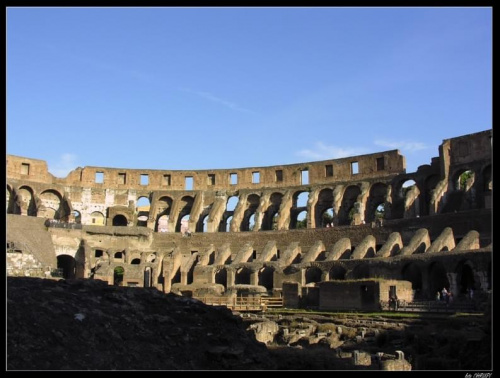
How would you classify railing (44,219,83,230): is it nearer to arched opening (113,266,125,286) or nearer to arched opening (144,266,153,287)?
arched opening (113,266,125,286)

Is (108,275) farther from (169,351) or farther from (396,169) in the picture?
(169,351)

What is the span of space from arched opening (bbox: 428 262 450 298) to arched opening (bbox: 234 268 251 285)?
1410cm

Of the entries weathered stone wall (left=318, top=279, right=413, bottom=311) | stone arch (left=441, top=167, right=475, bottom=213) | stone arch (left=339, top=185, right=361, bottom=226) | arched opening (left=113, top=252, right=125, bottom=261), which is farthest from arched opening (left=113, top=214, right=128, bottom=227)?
stone arch (left=441, top=167, right=475, bottom=213)

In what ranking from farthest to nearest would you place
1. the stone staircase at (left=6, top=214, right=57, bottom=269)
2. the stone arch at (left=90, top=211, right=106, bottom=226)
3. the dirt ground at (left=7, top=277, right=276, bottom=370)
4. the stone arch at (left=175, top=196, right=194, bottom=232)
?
the stone arch at (left=175, top=196, right=194, bottom=232) < the stone arch at (left=90, top=211, right=106, bottom=226) < the stone staircase at (left=6, top=214, right=57, bottom=269) < the dirt ground at (left=7, top=277, right=276, bottom=370)

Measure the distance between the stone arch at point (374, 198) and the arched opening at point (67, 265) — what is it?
25.7 m

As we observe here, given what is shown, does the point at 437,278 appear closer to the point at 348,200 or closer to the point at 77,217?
the point at 348,200

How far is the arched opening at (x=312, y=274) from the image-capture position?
40.8 m

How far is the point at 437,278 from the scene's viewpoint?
35969 millimetres

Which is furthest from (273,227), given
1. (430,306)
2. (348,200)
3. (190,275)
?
(430,306)

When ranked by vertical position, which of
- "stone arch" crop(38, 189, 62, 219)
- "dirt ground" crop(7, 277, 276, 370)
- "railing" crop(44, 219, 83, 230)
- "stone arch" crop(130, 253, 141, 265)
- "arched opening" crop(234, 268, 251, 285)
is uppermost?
"stone arch" crop(38, 189, 62, 219)

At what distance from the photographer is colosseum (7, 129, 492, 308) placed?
36.8 meters

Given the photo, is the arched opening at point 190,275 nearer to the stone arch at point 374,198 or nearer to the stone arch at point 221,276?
the stone arch at point 221,276

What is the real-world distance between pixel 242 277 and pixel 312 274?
606 cm
